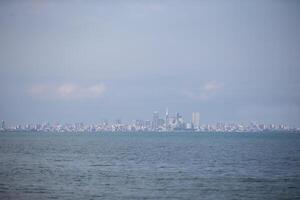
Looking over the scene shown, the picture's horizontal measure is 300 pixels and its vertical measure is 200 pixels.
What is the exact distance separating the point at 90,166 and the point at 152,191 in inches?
1136

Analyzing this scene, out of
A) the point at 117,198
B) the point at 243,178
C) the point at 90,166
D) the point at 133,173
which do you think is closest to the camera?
the point at 117,198

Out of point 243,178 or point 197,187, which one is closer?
point 197,187

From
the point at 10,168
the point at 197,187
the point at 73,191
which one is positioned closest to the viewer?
the point at 73,191

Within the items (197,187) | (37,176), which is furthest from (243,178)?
(37,176)

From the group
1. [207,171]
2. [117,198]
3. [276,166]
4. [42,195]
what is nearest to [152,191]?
[117,198]

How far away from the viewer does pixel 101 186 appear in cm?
5266

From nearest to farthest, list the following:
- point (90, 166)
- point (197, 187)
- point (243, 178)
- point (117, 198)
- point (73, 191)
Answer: point (117, 198) < point (73, 191) < point (197, 187) < point (243, 178) < point (90, 166)

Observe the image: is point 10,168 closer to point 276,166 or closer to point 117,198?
point 117,198

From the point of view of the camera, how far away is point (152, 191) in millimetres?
49438

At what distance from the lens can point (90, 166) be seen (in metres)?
76.6

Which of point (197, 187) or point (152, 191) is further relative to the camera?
point (197, 187)

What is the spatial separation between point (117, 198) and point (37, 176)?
1936cm

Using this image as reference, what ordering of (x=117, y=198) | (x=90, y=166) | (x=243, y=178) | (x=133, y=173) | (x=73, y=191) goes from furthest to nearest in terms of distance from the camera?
(x=90, y=166) < (x=133, y=173) < (x=243, y=178) < (x=73, y=191) < (x=117, y=198)

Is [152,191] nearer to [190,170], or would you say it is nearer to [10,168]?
[190,170]
